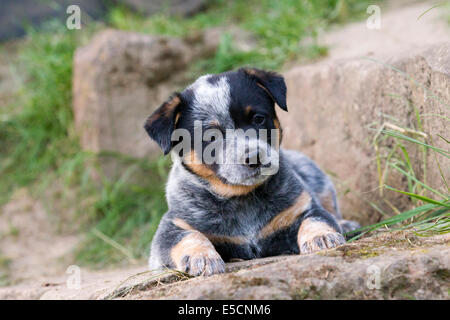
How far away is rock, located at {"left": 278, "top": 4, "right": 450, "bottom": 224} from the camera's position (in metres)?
3.84

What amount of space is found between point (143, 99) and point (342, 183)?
3567 mm

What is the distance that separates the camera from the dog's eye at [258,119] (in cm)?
356

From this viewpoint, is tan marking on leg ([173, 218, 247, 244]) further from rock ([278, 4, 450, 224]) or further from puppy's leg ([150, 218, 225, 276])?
rock ([278, 4, 450, 224])

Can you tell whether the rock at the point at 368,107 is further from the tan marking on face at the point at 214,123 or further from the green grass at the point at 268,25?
the tan marking on face at the point at 214,123

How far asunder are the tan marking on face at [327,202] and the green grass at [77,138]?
7.76ft

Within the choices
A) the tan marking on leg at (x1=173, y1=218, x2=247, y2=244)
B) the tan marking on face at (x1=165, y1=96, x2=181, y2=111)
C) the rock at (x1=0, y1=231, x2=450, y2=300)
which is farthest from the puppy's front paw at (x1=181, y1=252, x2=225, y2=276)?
the tan marking on face at (x1=165, y1=96, x2=181, y2=111)

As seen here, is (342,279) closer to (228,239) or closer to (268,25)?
(228,239)

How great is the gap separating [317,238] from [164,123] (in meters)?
1.28

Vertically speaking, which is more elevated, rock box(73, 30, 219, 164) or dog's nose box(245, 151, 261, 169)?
rock box(73, 30, 219, 164)

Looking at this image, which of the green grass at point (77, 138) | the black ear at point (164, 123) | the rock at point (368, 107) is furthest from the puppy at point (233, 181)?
the green grass at point (77, 138)

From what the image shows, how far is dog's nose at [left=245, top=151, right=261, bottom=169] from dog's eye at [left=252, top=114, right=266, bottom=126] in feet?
1.11

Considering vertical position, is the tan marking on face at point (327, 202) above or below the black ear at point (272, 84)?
below
